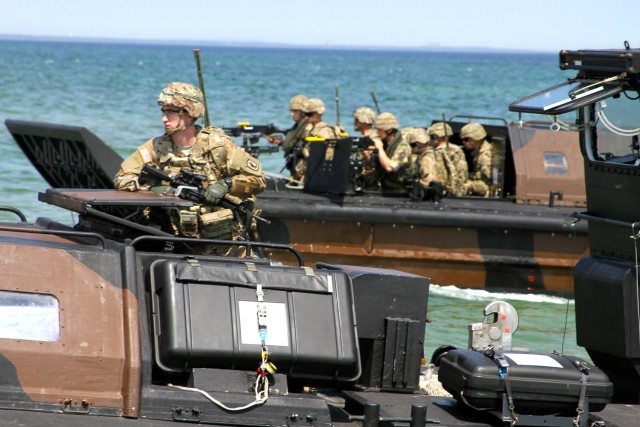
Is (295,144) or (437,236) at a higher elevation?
(295,144)

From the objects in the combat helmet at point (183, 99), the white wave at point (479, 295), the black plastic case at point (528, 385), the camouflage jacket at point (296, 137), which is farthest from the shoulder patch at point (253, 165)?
the camouflage jacket at point (296, 137)

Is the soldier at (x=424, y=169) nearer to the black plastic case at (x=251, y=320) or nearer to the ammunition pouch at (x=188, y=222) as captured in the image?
the ammunition pouch at (x=188, y=222)

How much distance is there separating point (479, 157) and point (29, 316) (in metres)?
10.1

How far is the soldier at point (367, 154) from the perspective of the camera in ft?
48.1

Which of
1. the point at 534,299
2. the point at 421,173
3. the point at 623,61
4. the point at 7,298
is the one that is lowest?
the point at 534,299

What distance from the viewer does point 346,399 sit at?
6.29 metres

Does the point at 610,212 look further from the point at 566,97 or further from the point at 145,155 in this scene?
the point at 145,155

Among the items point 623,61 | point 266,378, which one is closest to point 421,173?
point 623,61

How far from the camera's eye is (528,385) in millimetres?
5961

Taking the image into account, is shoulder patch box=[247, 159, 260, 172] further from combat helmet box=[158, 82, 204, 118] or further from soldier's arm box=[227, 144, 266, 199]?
combat helmet box=[158, 82, 204, 118]

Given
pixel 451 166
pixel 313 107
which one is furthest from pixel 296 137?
pixel 451 166

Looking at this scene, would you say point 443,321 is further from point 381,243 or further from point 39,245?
point 39,245

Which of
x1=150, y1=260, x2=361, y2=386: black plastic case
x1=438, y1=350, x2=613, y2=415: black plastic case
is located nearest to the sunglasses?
x1=150, y1=260, x2=361, y2=386: black plastic case

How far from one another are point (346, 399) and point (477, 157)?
9077mm
